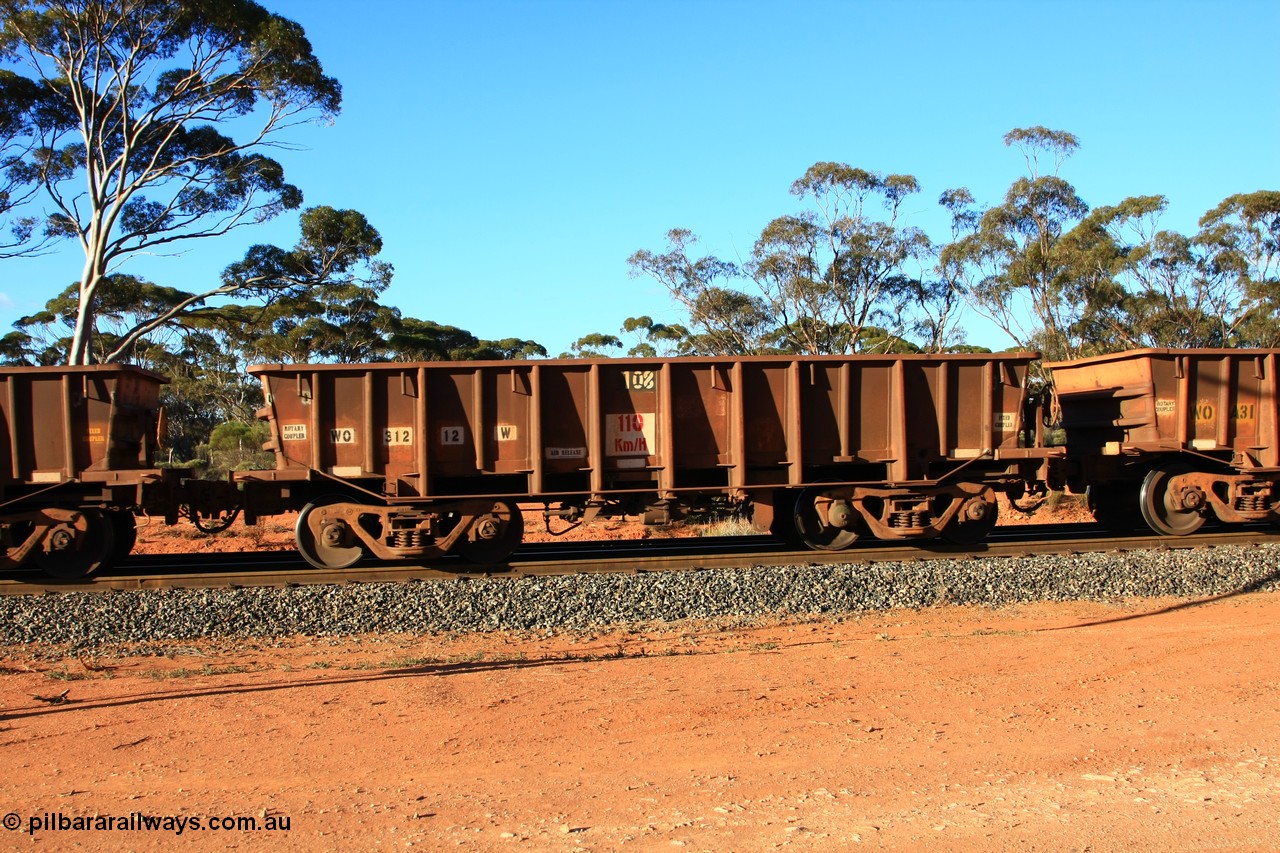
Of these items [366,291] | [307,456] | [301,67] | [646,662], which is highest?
[301,67]

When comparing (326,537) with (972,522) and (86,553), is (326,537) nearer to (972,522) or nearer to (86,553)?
(86,553)

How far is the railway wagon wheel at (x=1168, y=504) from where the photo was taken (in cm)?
1221

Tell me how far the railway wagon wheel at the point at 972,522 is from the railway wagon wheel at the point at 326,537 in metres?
7.11

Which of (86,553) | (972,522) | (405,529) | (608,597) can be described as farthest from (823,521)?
(86,553)

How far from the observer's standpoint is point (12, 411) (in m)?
10.5

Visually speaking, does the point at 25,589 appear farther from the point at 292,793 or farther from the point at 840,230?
the point at 840,230

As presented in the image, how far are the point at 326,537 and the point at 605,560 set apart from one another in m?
3.20

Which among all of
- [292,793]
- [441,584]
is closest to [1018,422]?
[441,584]

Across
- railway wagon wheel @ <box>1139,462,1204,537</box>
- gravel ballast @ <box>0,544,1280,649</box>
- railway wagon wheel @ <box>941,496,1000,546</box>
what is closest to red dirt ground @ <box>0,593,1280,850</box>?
gravel ballast @ <box>0,544,1280,649</box>

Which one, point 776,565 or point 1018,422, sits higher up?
point 1018,422

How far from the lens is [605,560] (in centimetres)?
1085

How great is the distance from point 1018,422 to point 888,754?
288 inches

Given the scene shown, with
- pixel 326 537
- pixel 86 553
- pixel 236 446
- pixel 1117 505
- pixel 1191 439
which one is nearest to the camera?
pixel 86 553

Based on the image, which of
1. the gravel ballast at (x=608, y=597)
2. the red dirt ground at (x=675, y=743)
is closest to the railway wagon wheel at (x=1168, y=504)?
the gravel ballast at (x=608, y=597)
